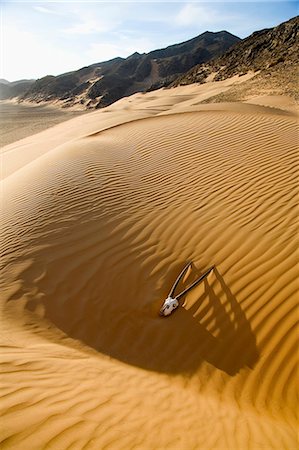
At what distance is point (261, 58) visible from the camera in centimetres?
2625

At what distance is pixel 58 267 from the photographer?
15.2 ft

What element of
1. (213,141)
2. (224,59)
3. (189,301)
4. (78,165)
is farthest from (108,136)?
(224,59)

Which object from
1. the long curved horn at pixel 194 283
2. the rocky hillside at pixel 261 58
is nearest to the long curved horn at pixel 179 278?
the long curved horn at pixel 194 283

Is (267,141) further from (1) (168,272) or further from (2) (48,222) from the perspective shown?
(2) (48,222)

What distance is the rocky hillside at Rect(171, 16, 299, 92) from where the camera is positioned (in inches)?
857

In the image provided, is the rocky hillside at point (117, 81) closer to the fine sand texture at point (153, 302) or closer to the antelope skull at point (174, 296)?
the fine sand texture at point (153, 302)

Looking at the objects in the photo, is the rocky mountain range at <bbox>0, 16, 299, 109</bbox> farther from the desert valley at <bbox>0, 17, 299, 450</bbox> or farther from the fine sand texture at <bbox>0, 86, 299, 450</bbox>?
the fine sand texture at <bbox>0, 86, 299, 450</bbox>

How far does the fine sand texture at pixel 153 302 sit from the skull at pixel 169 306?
0.07m

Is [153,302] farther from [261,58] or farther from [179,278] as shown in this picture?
A: [261,58]

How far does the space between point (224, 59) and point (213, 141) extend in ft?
93.5

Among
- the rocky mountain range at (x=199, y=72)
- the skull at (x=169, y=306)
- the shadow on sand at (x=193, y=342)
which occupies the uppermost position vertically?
the rocky mountain range at (x=199, y=72)

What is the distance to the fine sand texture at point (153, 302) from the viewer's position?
7.88 ft

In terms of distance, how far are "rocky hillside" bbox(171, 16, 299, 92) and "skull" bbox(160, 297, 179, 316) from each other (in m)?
18.6

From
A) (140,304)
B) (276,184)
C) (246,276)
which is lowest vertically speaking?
(140,304)
